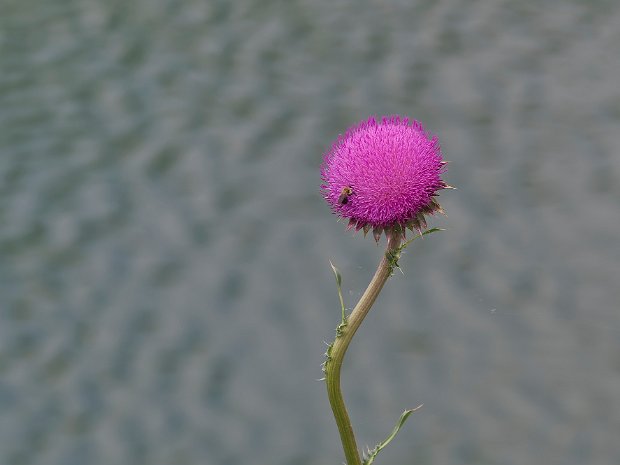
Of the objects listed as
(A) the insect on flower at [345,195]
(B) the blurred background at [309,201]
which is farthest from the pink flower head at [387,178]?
(B) the blurred background at [309,201]

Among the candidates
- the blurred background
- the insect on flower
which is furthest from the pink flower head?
the blurred background

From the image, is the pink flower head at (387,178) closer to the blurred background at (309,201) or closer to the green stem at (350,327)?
the green stem at (350,327)

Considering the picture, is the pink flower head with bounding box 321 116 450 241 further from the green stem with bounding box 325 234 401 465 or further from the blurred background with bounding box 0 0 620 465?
the blurred background with bounding box 0 0 620 465

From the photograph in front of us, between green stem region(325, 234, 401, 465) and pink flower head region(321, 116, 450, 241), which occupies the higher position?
pink flower head region(321, 116, 450, 241)

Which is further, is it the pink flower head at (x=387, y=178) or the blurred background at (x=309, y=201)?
the blurred background at (x=309, y=201)

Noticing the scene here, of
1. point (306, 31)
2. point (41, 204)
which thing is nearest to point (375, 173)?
point (41, 204)

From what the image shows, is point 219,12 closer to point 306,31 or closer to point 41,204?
point 306,31

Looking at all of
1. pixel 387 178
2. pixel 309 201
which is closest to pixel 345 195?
pixel 387 178
